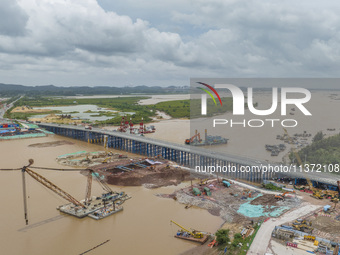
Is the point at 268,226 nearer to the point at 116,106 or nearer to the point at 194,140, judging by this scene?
the point at 194,140

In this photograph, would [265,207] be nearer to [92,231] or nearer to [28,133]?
[92,231]

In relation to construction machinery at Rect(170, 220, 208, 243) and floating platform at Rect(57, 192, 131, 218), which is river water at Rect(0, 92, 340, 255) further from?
floating platform at Rect(57, 192, 131, 218)

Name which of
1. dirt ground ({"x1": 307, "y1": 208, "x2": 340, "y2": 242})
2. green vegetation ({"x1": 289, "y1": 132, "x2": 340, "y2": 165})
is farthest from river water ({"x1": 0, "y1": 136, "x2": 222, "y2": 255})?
green vegetation ({"x1": 289, "y1": 132, "x2": 340, "y2": 165})

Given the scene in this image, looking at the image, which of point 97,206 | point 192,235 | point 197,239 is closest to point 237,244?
point 197,239

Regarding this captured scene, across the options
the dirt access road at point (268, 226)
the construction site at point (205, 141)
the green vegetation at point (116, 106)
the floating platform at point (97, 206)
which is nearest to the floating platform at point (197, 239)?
the dirt access road at point (268, 226)

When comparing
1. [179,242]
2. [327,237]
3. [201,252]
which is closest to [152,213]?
[179,242]
